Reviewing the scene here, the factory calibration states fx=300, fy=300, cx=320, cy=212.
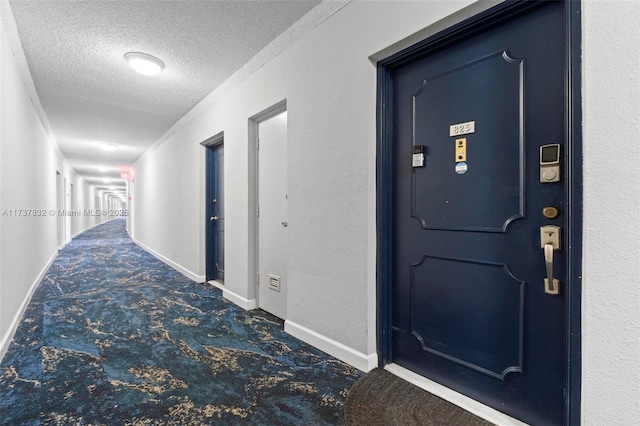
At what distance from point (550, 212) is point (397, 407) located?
1.27 metres

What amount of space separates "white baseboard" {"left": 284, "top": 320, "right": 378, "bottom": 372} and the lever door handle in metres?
1.13

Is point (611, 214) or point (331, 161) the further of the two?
point (331, 161)

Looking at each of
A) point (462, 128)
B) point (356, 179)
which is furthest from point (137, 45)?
point (462, 128)

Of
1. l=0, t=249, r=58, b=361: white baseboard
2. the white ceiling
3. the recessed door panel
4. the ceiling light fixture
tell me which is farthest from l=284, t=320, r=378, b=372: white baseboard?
the ceiling light fixture

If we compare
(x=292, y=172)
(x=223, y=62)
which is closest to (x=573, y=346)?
(x=292, y=172)

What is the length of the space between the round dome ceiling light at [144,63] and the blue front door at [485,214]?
2.59 meters

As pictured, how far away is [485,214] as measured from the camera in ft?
5.31

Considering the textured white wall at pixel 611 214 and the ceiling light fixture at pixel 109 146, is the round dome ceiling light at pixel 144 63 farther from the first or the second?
the ceiling light fixture at pixel 109 146

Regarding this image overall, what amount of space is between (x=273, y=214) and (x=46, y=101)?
162 inches

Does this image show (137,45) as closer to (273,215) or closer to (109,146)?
(273,215)

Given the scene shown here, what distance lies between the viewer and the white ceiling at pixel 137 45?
2.36 metres

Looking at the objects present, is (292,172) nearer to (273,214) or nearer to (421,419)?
(273,214)

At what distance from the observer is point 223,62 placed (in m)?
3.25

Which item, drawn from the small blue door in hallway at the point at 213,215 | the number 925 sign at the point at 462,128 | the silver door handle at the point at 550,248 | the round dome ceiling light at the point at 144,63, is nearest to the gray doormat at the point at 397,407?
the silver door handle at the point at 550,248
